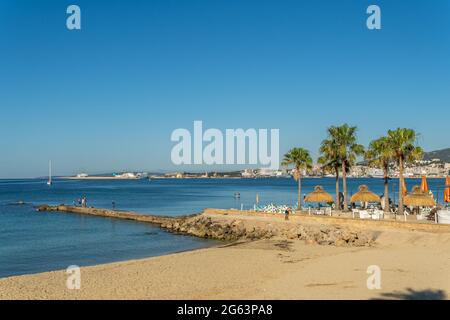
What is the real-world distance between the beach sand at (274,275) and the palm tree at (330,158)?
12.2 m

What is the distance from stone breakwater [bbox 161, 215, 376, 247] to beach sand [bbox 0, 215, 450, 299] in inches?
50.3

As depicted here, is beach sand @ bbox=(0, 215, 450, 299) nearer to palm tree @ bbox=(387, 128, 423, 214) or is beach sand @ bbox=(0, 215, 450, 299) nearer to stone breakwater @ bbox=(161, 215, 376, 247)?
stone breakwater @ bbox=(161, 215, 376, 247)

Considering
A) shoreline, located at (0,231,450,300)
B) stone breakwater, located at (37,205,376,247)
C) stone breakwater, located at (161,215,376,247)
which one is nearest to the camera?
shoreline, located at (0,231,450,300)

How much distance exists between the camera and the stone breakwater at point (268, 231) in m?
27.6

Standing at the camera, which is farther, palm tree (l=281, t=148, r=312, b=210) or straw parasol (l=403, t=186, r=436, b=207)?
palm tree (l=281, t=148, r=312, b=210)

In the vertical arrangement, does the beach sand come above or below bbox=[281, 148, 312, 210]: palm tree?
below

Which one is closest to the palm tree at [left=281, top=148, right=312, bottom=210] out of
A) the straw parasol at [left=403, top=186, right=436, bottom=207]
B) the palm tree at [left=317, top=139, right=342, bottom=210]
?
the palm tree at [left=317, top=139, right=342, bottom=210]

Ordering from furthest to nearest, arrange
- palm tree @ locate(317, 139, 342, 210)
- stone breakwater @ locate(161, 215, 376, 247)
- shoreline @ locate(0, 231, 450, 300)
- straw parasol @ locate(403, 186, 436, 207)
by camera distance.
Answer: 1. palm tree @ locate(317, 139, 342, 210)
2. straw parasol @ locate(403, 186, 436, 207)
3. stone breakwater @ locate(161, 215, 376, 247)
4. shoreline @ locate(0, 231, 450, 300)

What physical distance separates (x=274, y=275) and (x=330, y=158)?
2140 cm

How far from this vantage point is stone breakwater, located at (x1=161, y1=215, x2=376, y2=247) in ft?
90.6

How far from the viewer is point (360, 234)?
27.8 metres
